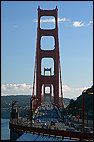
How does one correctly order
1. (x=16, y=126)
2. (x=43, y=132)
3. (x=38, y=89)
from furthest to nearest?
(x=38, y=89) < (x=16, y=126) < (x=43, y=132)

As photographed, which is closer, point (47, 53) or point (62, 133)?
point (62, 133)

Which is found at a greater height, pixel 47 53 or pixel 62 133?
pixel 47 53

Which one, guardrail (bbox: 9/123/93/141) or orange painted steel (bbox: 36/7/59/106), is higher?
orange painted steel (bbox: 36/7/59/106)

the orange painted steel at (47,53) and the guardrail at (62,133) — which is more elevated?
the orange painted steel at (47,53)

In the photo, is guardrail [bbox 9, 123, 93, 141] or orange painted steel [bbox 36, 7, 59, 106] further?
orange painted steel [bbox 36, 7, 59, 106]

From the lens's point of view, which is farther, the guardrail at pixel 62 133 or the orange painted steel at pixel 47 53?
the orange painted steel at pixel 47 53

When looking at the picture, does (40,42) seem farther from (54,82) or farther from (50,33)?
(54,82)

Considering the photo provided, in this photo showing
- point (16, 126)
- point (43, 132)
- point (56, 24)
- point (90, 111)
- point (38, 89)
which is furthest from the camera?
point (56, 24)

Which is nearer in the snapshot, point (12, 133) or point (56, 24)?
point (12, 133)

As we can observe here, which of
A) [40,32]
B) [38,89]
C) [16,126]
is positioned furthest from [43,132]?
[40,32]

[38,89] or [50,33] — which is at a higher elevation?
[50,33]

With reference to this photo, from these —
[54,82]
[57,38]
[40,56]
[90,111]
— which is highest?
[57,38]
